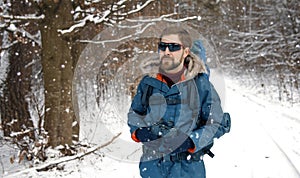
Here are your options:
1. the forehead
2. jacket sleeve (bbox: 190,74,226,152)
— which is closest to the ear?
the forehead

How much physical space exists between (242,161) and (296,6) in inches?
632

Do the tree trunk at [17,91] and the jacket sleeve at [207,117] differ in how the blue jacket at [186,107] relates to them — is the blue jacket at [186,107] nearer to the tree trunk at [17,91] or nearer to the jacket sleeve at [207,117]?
the jacket sleeve at [207,117]

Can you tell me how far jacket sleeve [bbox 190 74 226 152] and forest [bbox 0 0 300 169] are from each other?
13.2 feet

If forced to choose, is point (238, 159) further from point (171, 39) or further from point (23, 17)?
point (171, 39)

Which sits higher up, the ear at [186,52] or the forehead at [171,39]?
the forehead at [171,39]

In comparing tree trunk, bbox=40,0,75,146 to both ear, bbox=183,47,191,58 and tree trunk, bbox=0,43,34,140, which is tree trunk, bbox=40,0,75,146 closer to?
tree trunk, bbox=0,43,34,140

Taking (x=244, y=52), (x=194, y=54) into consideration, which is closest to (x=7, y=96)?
(x=194, y=54)

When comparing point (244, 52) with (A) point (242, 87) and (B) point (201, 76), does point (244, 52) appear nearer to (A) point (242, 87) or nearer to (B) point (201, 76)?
(A) point (242, 87)

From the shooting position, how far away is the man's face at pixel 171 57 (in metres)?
3.41

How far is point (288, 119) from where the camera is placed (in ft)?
47.1

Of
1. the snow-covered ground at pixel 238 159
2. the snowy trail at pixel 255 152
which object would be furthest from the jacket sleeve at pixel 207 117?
the snowy trail at pixel 255 152

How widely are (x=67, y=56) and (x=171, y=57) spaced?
5039 mm

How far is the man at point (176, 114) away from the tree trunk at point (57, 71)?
4.79m

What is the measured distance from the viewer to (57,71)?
26.3 feet
